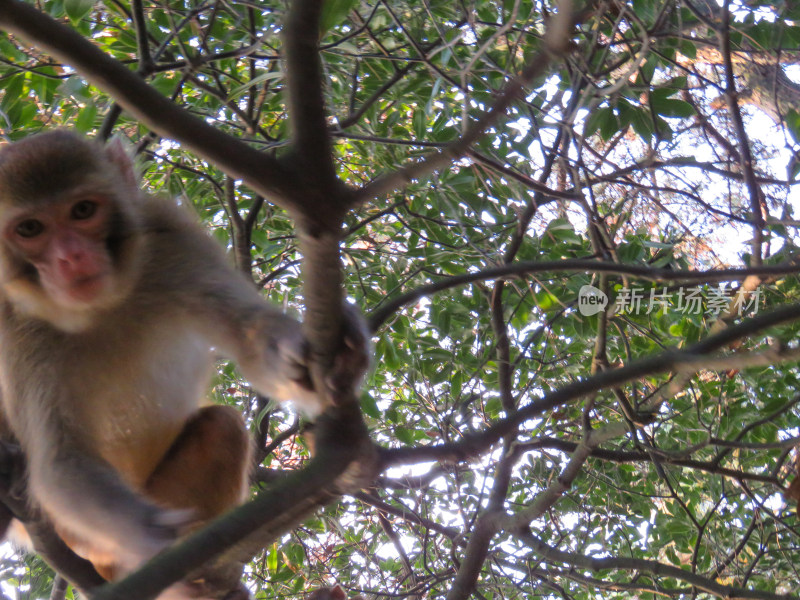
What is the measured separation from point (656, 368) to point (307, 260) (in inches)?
27.2

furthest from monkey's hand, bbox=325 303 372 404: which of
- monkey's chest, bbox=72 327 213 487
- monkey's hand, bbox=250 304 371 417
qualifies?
monkey's chest, bbox=72 327 213 487

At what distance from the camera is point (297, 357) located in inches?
82.0

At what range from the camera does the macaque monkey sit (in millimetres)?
2367

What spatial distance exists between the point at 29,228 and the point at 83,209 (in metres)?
0.17

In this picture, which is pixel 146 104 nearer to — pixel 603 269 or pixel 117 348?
pixel 603 269

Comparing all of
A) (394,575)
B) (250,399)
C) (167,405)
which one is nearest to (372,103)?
(167,405)

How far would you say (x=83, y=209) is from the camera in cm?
250
